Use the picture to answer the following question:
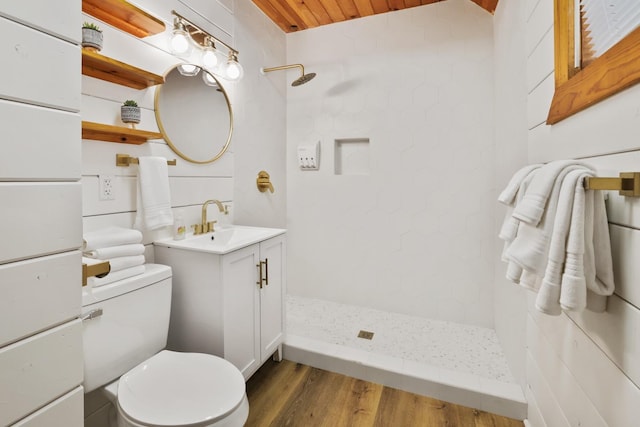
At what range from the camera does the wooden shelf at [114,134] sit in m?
1.24

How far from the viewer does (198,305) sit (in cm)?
148

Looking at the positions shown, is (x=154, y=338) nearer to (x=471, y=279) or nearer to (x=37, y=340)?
(x=37, y=340)

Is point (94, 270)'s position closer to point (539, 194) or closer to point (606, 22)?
point (539, 194)

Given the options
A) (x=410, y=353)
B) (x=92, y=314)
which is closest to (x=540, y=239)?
(x=410, y=353)

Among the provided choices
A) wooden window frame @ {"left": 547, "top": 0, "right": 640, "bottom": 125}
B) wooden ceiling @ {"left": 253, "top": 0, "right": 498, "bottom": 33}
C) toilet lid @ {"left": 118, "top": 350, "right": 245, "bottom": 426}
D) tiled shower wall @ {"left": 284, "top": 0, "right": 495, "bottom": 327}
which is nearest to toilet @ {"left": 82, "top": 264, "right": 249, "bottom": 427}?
toilet lid @ {"left": 118, "top": 350, "right": 245, "bottom": 426}

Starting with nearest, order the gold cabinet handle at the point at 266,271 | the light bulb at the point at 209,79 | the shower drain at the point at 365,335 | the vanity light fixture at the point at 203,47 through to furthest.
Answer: the vanity light fixture at the point at 203,47 → the gold cabinet handle at the point at 266,271 → the light bulb at the point at 209,79 → the shower drain at the point at 365,335

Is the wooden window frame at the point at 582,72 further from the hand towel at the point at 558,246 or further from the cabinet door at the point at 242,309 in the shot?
the cabinet door at the point at 242,309

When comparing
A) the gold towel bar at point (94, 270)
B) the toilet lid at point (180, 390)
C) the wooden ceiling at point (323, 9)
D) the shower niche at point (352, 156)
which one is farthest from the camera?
the shower niche at point (352, 156)

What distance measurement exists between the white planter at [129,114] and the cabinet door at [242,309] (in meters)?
0.73

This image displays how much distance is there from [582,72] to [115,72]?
1682 mm

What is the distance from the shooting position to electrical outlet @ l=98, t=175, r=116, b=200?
1372mm

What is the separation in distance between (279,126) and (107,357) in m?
2.03

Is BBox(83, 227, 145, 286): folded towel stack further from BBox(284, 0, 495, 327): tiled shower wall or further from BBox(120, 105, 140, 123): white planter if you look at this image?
BBox(284, 0, 495, 327): tiled shower wall

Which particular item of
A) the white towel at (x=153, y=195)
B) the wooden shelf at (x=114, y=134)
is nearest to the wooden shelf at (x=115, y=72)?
the wooden shelf at (x=114, y=134)
